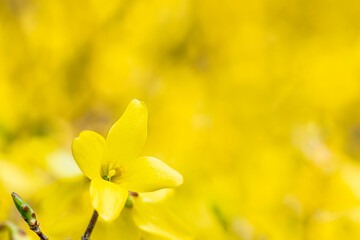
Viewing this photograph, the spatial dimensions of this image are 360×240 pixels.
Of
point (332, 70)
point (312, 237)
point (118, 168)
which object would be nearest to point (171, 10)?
point (332, 70)

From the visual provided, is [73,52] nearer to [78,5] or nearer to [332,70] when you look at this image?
[78,5]

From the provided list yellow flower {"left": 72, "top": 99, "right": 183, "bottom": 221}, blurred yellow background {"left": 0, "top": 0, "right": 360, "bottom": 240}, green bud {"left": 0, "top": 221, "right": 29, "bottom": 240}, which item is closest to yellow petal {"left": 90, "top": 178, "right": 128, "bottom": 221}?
yellow flower {"left": 72, "top": 99, "right": 183, "bottom": 221}

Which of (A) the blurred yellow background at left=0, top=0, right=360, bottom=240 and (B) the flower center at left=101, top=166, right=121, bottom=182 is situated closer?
(B) the flower center at left=101, top=166, right=121, bottom=182

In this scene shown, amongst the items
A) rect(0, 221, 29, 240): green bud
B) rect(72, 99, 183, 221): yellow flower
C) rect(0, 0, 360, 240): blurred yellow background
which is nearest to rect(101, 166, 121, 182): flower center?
rect(72, 99, 183, 221): yellow flower

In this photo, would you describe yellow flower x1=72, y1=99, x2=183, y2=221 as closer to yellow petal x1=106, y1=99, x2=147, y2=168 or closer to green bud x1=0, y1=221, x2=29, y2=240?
yellow petal x1=106, y1=99, x2=147, y2=168

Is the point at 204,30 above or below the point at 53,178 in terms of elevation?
above

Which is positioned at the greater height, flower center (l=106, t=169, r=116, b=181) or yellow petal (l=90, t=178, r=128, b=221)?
flower center (l=106, t=169, r=116, b=181)

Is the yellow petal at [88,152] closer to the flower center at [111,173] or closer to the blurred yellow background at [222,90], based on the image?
the flower center at [111,173]

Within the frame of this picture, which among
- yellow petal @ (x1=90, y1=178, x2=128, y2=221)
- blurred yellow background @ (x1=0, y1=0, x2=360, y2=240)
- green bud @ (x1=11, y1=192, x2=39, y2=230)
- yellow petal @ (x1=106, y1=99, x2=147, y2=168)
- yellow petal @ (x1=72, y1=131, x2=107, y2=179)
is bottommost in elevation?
green bud @ (x1=11, y1=192, x2=39, y2=230)
